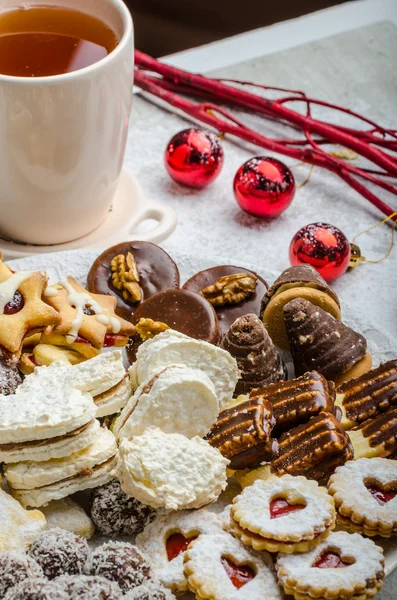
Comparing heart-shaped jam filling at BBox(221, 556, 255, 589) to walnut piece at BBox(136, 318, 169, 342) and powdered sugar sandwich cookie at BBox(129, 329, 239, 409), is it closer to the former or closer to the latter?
powdered sugar sandwich cookie at BBox(129, 329, 239, 409)

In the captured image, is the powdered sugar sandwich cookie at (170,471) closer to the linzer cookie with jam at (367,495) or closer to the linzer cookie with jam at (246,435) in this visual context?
the linzer cookie with jam at (246,435)

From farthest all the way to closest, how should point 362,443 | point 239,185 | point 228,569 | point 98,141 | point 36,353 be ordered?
point 239,185
point 98,141
point 36,353
point 362,443
point 228,569

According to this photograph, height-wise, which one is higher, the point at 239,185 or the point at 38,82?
the point at 38,82

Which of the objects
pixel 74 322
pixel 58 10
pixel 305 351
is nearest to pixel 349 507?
pixel 305 351

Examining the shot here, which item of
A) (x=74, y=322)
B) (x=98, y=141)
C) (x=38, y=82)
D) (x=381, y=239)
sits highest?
(x=38, y=82)

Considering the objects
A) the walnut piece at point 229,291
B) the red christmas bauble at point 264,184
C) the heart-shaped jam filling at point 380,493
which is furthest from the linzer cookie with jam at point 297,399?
the red christmas bauble at point 264,184

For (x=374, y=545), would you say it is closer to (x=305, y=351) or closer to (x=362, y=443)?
(x=362, y=443)

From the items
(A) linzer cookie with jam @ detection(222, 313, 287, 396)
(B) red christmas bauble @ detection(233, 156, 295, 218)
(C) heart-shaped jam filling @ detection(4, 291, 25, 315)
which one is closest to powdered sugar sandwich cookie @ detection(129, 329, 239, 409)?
(A) linzer cookie with jam @ detection(222, 313, 287, 396)

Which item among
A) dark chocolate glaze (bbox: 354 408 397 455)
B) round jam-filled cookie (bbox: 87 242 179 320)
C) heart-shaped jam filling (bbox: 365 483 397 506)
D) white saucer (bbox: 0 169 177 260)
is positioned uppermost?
dark chocolate glaze (bbox: 354 408 397 455)
